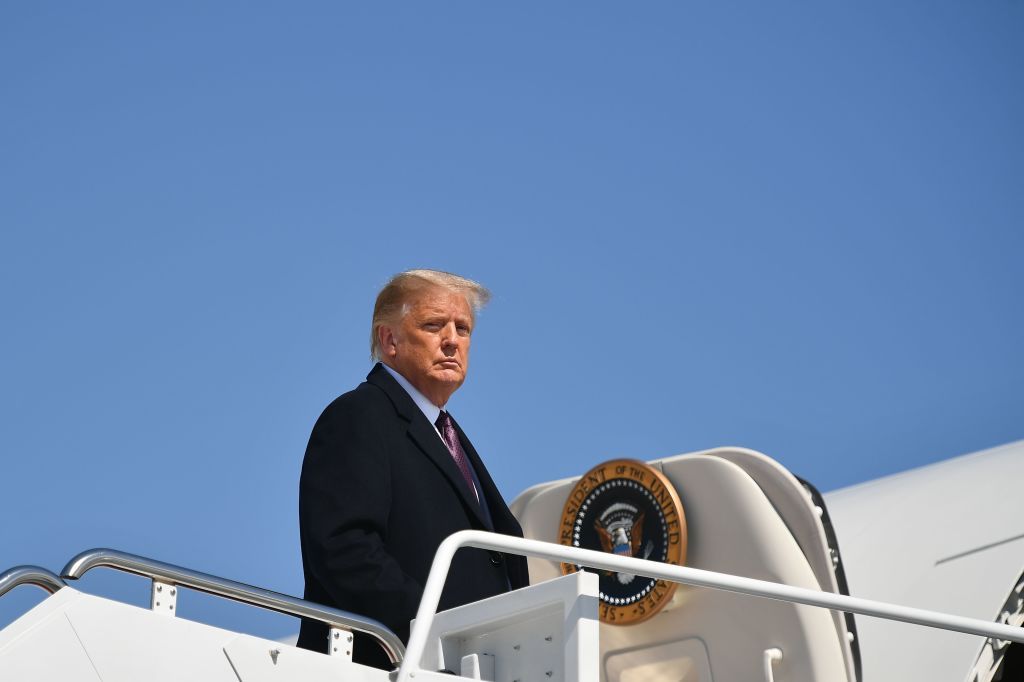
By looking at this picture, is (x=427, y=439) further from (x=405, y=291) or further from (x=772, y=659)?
(x=772, y=659)

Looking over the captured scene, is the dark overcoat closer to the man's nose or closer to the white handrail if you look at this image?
the man's nose

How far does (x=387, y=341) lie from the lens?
548cm

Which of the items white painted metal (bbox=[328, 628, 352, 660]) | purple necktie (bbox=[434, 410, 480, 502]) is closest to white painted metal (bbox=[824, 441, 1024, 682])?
purple necktie (bbox=[434, 410, 480, 502])

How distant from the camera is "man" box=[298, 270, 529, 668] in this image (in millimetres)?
4438

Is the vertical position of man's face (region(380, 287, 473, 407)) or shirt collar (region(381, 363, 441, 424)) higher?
man's face (region(380, 287, 473, 407))

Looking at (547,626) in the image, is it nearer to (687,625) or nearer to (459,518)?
(459,518)

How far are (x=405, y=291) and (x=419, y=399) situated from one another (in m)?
0.50

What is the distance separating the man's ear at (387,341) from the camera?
5449 millimetres

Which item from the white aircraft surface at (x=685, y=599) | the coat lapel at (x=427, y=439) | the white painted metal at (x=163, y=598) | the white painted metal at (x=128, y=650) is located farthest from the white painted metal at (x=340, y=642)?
the coat lapel at (x=427, y=439)

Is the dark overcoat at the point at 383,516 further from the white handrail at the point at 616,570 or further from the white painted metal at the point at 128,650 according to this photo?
the white painted metal at the point at 128,650

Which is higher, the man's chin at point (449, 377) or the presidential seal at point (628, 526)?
the man's chin at point (449, 377)

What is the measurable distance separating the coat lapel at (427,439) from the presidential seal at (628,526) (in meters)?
1.54

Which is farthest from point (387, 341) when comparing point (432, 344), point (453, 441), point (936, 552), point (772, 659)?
point (936, 552)

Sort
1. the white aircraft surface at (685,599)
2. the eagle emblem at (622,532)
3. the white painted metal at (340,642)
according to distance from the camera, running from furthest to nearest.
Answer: the eagle emblem at (622,532) < the white painted metal at (340,642) < the white aircraft surface at (685,599)
